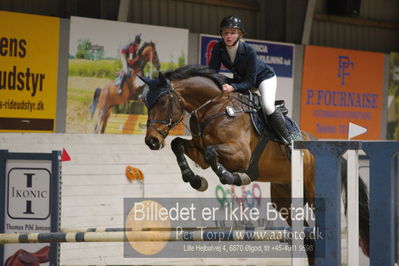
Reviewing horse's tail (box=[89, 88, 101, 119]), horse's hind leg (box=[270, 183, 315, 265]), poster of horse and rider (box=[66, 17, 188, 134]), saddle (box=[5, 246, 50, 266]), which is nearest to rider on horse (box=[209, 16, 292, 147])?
horse's hind leg (box=[270, 183, 315, 265])

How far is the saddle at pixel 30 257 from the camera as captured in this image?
570cm

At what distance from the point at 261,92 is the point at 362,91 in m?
6.03

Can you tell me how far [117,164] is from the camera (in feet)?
25.6

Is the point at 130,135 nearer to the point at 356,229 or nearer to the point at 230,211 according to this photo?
the point at 230,211

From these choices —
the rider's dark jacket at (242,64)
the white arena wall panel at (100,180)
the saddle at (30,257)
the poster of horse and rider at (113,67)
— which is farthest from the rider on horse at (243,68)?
the white arena wall panel at (100,180)

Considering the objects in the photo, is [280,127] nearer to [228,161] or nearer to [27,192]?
[228,161]

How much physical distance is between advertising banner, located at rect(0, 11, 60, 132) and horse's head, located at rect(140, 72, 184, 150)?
3.08 meters

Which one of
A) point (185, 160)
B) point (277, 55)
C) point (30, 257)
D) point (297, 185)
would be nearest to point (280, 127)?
point (185, 160)

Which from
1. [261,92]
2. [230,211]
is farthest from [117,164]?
[261,92]

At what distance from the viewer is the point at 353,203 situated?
3.62m

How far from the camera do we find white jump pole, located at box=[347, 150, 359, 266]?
356 cm

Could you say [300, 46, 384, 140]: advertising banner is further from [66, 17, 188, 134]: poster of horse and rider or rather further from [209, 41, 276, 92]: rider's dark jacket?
[209, 41, 276, 92]: rider's dark jacket

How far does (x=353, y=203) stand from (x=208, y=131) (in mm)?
1276

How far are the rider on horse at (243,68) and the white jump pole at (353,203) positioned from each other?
113 cm
